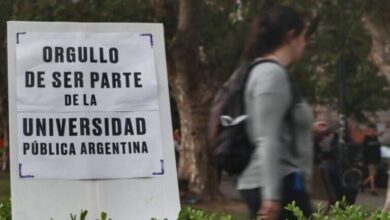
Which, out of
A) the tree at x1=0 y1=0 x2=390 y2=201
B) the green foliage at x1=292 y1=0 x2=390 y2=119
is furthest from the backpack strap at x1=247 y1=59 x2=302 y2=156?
the green foliage at x1=292 y1=0 x2=390 y2=119

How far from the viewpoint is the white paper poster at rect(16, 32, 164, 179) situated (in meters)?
5.91

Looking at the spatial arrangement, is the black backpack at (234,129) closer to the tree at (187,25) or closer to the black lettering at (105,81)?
the black lettering at (105,81)

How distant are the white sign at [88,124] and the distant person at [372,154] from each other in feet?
74.2

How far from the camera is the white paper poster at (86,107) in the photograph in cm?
591

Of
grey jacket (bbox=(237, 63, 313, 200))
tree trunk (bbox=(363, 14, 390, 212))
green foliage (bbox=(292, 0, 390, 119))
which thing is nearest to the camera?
grey jacket (bbox=(237, 63, 313, 200))

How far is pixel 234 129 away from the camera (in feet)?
16.6

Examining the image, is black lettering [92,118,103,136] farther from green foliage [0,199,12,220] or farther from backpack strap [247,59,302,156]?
backpack strap [247,59,302,156]

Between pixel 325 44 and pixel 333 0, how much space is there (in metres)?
7.65

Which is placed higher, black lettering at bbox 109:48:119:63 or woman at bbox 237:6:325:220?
black lettering at bbox 109:48:119:63

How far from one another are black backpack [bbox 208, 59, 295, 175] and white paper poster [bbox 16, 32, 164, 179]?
1080mm

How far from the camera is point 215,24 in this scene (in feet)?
99.6

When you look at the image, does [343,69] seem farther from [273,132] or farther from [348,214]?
[273,132]

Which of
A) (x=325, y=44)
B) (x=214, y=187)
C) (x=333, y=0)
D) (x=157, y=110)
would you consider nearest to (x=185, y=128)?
(x=214, y=187)

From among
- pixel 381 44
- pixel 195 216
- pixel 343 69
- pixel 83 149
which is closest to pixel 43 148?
pixel 83 149
